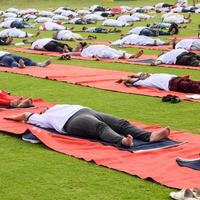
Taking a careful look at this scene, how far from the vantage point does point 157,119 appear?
8547mm

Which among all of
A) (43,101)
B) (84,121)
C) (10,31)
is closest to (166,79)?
(43,101)

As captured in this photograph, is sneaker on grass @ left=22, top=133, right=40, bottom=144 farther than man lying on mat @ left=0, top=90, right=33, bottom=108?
No

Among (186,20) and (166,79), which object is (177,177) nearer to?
(166,79)

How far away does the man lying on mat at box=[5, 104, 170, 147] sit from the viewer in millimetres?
6723

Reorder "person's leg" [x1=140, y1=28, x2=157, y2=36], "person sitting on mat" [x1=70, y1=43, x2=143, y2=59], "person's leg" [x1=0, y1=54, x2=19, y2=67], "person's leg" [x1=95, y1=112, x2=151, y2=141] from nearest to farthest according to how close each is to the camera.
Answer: "person's leg" [x1=95, y1=112, x2=151, y2=141] → "person's leg" [x1=0, y1=54, x2=19, y2=67] → "person sitting on mat" [x1=70, y1=43, x2=143, y2=59] → "person's leg" [x1=140, y1=28, x2=157, y2=36]

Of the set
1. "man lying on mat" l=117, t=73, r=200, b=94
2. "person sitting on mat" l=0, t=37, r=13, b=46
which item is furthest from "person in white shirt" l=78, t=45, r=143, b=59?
"man lying on mat" l=117, t=73, r=200, b=94

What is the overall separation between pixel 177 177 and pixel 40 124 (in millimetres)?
2561

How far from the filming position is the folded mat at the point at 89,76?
1079 cm

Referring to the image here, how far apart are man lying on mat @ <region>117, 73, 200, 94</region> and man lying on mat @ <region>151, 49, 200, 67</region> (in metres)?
3.44

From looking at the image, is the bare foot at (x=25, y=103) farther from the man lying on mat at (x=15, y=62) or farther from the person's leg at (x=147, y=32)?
the person's leg at (x=147, y=32)

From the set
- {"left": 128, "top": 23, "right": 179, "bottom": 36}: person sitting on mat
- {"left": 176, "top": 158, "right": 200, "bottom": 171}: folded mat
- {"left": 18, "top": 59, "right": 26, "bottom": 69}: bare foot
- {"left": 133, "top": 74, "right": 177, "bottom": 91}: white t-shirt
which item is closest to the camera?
{"left": 176, "top": 158, "right": 200, "bottom": 171}: folded mat

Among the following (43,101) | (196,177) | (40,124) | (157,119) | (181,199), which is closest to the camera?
(181,199)

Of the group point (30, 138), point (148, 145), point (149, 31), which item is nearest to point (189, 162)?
point (148, 145)

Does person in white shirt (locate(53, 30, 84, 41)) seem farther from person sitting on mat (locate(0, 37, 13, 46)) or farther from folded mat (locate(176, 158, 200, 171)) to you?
folded mat (locate(176, 158, 200, 171))
